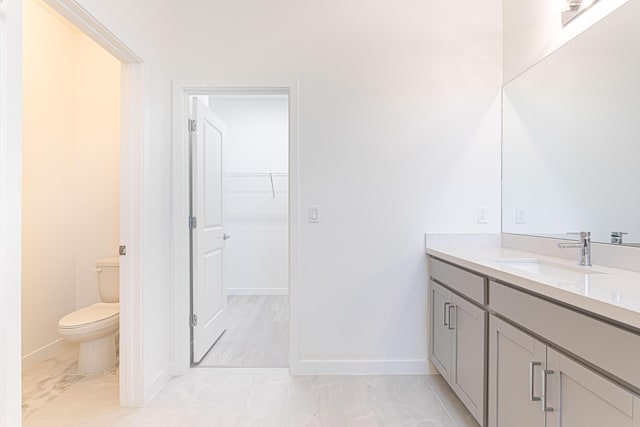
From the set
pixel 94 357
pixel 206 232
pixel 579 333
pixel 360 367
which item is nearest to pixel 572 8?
pixel 579 333

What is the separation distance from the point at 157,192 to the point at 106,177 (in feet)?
3.51

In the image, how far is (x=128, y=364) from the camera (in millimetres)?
2018

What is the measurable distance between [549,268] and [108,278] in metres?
2.94

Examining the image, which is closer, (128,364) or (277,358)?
(128,364)

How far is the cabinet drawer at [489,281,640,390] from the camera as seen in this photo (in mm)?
→ 907

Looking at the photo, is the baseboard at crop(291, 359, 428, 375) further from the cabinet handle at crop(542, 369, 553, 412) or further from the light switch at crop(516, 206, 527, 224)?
the cabinet handle at crop(542, 369, 553, 412)

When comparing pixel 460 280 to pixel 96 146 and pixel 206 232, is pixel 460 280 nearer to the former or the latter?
pixel 206 232

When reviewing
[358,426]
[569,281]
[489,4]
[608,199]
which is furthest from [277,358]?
[489,4]

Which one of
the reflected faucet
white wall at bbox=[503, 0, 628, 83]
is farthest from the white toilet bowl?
white wall at bbox=[503, 0, 628, 83]

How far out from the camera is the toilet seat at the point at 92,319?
2.26m

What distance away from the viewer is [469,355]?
71.1 inches

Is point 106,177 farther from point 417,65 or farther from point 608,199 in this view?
point 608,199

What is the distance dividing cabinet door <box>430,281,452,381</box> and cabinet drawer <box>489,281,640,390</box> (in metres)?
0.64

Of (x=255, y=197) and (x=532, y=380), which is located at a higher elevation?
(x=255, y=197)
